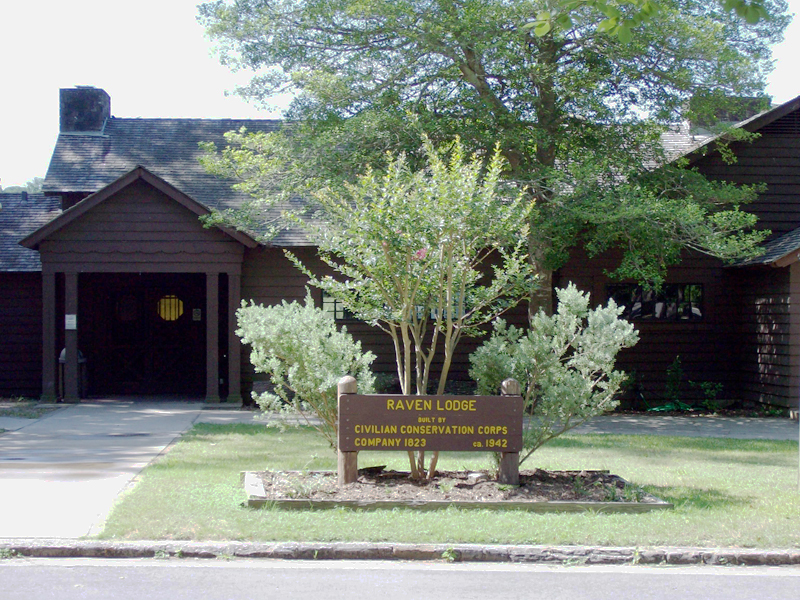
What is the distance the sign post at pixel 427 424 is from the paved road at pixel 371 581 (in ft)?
7.07

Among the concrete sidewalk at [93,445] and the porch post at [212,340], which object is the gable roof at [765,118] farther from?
the porch post at [212,340]

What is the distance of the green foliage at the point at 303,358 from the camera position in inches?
351

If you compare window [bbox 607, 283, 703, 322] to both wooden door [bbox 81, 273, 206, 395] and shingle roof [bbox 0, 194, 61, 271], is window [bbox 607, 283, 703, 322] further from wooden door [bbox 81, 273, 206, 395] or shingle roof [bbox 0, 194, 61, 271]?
shingle roof [bbox 0, 194, 61, 271]

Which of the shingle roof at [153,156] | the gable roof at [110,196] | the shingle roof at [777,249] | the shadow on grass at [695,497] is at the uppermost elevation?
Answer: the shingle roof at [153,156]

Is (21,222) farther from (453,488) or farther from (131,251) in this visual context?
(453,488)

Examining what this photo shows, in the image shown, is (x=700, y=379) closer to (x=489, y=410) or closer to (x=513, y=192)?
(x=513, y=192)

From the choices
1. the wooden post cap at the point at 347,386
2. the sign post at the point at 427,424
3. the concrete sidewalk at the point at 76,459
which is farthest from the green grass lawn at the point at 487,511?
the wooden post cap at the point at 347,386

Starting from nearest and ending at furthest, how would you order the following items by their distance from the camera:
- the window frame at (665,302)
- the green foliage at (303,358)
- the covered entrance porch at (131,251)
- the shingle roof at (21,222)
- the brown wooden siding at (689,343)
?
the green foliage at (303,358), the covered entrance porch at (131,251), the shingle roof at (21,222), the brown wooden siding at (689,343), the window frame at (665,302)

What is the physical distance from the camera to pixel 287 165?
52.0 ft

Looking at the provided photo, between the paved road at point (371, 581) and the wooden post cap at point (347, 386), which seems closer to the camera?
the paved road at point (371, 581)

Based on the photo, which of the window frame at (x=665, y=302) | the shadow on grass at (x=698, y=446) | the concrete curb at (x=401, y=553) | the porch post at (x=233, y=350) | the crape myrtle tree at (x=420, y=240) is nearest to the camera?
the concrete curb at (x=401, y=553)

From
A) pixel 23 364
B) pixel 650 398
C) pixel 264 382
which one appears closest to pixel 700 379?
pixel 650 398

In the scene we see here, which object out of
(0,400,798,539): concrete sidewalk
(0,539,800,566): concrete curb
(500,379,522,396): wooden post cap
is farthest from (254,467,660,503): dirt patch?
(0,539,800,566): concrete curb

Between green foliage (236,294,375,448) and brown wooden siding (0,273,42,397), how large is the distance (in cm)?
1098
